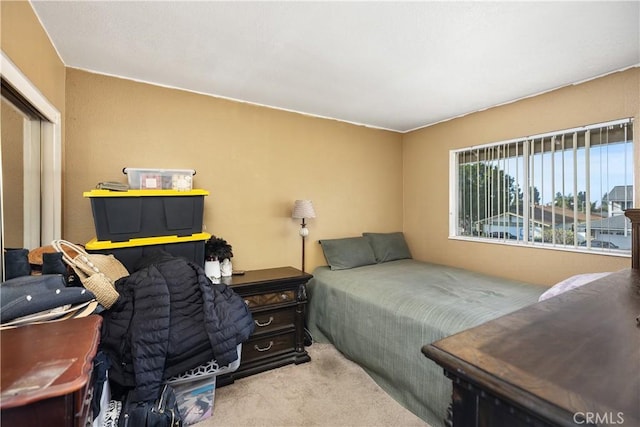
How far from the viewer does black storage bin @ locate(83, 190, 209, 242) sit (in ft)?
6.20

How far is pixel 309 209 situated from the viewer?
2.88m

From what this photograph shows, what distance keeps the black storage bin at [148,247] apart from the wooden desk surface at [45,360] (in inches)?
44.8

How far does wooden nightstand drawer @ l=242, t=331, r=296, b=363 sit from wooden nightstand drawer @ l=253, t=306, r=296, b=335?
70mm

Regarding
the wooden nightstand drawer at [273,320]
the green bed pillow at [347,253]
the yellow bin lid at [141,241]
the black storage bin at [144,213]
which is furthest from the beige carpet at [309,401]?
the black storage bin at [144,213]

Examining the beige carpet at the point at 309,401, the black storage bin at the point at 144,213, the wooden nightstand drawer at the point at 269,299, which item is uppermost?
the black storage bin at the point at 144,213

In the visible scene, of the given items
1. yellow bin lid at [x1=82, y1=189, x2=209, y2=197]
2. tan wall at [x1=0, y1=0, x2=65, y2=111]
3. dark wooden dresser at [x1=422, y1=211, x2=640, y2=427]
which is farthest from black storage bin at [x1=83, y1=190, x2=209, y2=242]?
dark wooden dresser at [x1=422, y1=211, x2=640, y2=427]

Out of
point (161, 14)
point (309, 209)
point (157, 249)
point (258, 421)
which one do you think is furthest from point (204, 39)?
point (258, 421)

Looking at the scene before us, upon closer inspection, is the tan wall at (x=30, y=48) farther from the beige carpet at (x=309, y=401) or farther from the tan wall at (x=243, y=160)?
the beige carpet at (x=309, y=401)

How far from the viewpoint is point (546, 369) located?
1.84ft

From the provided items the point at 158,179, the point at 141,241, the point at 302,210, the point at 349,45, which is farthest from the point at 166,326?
the point at 349,45

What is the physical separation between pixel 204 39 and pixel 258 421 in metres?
2.37

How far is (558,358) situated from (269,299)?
2090 millimetres

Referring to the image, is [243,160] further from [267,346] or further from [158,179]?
[267,346]

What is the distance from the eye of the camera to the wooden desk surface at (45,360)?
582 millimetres
